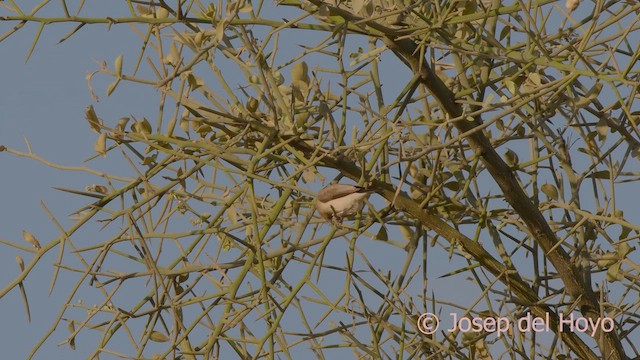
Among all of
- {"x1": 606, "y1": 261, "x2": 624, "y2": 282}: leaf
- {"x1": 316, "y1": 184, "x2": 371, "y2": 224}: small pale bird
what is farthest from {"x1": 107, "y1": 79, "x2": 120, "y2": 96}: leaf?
{"x1": 606, "y1": 261, "x2": 624, "y2": 282}: leaf

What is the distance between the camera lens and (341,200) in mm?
2590

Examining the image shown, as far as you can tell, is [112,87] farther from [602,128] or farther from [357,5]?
[602,128]

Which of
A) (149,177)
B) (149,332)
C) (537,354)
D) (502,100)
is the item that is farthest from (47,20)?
(537,354)

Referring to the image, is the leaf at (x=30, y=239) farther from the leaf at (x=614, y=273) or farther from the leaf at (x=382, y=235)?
the leaf at (x=614, y=273)

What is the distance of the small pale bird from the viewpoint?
2.59 meters

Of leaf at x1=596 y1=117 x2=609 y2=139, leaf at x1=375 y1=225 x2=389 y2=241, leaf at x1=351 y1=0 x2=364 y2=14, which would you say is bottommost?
leaf at x1=596 y1=117 x2=609 y2=139

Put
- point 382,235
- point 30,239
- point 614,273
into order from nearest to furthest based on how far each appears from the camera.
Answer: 1. point 30,239
2. point 614,273
3. point 382,235

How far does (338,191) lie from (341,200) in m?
0.02

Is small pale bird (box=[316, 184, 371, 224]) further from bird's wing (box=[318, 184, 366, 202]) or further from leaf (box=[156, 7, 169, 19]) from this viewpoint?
Answer: leaf (box=[156, 7, 169, 19])

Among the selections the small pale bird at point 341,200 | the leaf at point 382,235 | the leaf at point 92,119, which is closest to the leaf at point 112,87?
the leaf at point 92,119

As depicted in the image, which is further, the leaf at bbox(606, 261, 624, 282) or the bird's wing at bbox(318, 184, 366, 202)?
the leaf at bbox(606, 261, 624, 282)

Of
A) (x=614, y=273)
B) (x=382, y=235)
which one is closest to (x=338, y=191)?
(x=382, y=235)

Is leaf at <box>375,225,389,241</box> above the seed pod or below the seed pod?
below

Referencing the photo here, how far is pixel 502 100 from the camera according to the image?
2412 millimetres
